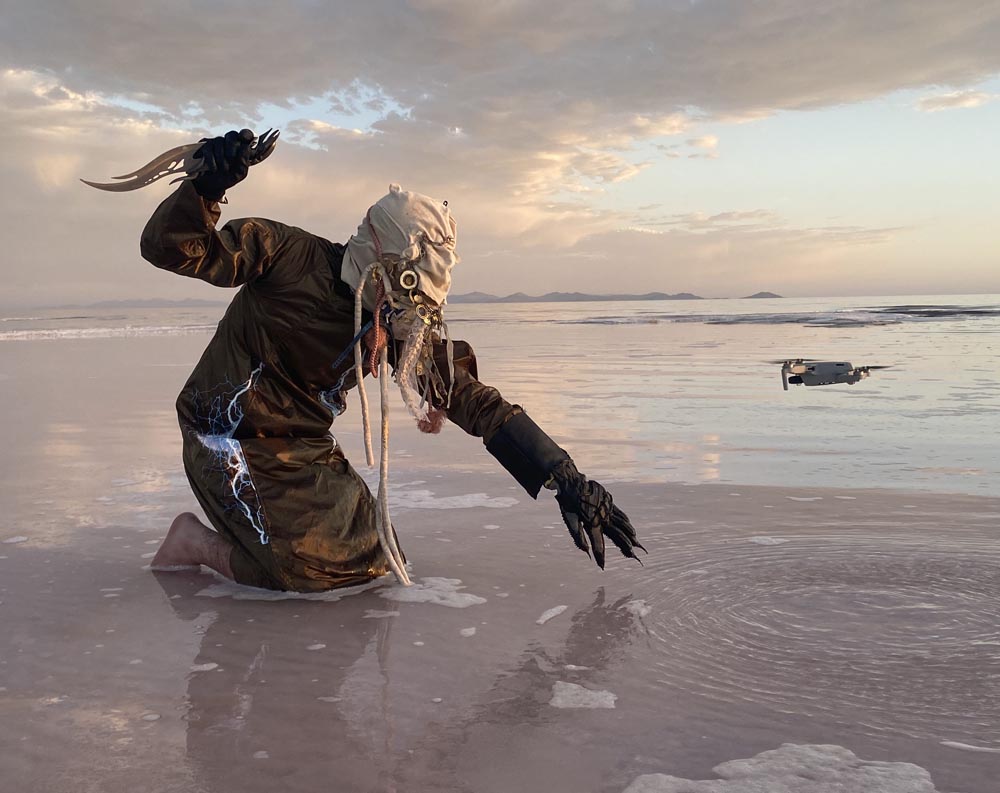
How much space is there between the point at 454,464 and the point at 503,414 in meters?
2.36

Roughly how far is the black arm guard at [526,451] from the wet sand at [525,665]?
1.36 feet

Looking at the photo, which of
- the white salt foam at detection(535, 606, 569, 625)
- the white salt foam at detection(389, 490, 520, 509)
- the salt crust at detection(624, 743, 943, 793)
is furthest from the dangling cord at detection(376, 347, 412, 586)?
the salt crust at detection(624, 743, 943, 793)

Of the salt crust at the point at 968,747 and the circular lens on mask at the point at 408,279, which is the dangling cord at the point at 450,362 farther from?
the salt crust at the point at 968,747

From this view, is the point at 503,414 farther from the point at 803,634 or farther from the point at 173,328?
the point at 173,328

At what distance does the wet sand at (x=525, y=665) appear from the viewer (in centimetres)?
174

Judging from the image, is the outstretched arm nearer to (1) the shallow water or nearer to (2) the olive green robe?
(2) the olive green robe

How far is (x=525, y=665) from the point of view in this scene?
2.25 meters

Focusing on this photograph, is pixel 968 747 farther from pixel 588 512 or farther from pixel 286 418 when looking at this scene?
pixel 286 418

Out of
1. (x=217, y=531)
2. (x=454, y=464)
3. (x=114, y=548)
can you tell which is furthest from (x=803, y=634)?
(x=454, y=464)

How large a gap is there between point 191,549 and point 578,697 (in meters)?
1.62

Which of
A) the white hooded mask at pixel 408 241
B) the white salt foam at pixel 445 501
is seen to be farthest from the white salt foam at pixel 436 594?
the white salt foam at pixel 445 501

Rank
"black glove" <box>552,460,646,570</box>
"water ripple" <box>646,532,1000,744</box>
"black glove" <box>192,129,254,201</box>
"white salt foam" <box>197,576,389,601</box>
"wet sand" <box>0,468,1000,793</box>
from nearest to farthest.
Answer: "wet sand" <box>0,468,1000,793</box>, "water ripple" <box>646,532,1000,744</box>, "black glove" <box>192,129,254,201</box>, "black glove" <box>552,460,646,570</box>, "white salt foam" <box>197,576,389,601</box>

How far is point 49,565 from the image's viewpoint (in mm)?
Answer: 3143

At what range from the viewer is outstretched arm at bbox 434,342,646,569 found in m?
2.58
